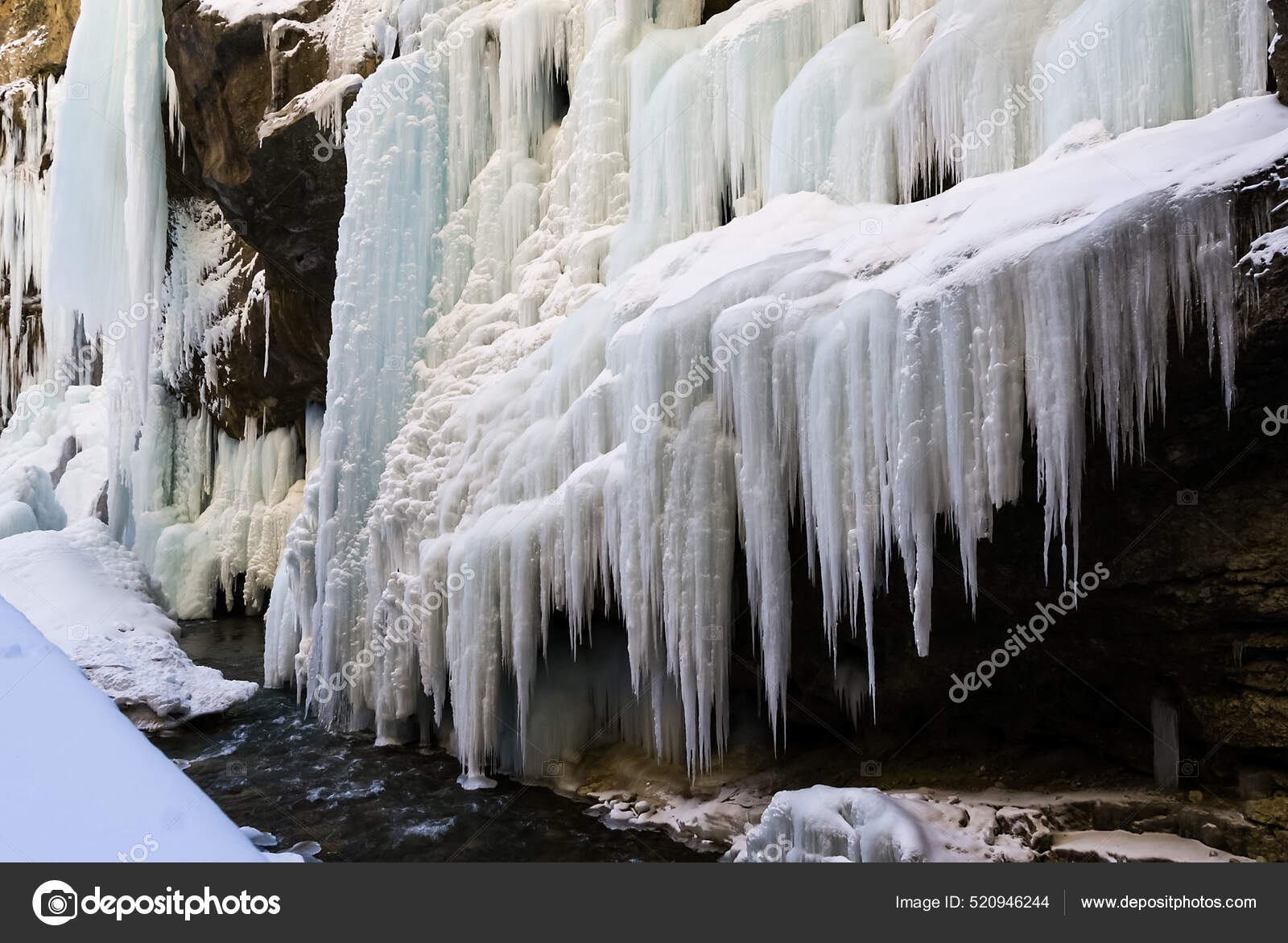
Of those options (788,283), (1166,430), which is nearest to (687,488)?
(788,283)

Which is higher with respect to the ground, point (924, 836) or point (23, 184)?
point (23, 184)

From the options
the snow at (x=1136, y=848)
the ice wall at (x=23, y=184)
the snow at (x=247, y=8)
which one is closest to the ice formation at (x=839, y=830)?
the snow at (x=1136, y=848)

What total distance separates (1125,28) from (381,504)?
633 cm

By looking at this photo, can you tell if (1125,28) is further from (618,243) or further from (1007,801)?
(1007,801)

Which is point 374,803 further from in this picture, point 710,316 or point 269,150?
point 269,150

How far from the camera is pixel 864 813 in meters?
4.17
